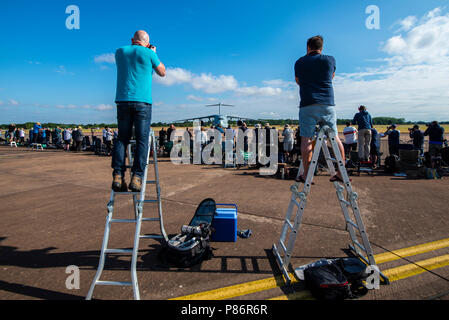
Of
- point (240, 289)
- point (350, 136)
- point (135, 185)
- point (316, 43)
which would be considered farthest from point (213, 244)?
point (350, 136)

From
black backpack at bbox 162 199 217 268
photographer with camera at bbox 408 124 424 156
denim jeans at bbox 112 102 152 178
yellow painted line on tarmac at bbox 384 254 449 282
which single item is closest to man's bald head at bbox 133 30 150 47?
denim jeans at bbox 112 102 152 178

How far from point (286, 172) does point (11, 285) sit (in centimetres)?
876

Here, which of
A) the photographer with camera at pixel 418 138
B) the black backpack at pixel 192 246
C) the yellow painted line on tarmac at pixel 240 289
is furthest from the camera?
the photographer with camera at pixel 418 138

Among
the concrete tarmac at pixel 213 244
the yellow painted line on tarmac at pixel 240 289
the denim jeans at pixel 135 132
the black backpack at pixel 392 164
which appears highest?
the denim jeans at pixel 135 132

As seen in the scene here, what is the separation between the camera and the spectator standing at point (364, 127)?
1109 centimetres

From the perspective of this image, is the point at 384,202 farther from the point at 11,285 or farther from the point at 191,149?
the point at 191,149

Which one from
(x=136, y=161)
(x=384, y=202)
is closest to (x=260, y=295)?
(x=136, y=161)

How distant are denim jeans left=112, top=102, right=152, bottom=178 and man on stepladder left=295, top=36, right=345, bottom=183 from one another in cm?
223

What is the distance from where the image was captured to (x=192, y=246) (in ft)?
11.7

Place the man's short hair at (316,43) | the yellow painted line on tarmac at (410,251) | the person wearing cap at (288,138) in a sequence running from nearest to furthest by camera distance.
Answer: the man's short hair at (316,43)
the yellow painted line on tarmac at (410,251)
the person wearing cap at (288,138)

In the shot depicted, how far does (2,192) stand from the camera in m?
8.02

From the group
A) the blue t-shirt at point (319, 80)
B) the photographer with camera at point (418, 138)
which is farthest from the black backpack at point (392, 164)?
the blue t-shirt at point (319, 80)

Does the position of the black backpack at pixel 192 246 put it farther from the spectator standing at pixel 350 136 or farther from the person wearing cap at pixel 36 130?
the person wearing cap at pixel 36 130

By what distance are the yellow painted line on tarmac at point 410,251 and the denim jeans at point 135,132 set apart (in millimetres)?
3790
